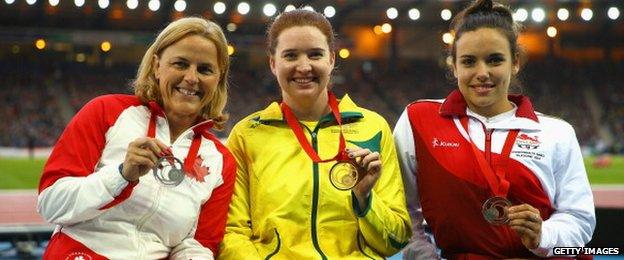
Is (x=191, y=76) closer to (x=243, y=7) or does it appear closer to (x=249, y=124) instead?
(x=249, y=124)

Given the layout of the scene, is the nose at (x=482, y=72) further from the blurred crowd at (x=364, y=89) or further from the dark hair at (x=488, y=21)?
the blurred crowd at (x=364, y=89)

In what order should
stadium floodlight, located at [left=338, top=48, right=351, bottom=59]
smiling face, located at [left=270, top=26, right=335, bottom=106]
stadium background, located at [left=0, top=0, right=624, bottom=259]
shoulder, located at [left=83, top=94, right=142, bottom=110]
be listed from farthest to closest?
stadium floodlight, located at [left=338, top=48, right=351, bottom=59] → stadium background, located at [left=0, top=0, right=624, bottom=259] → smiling face, located at [left=270, top=26, right=335, bottom=106] → shoulder, located at [left=83, top=94, right=142, bottom=110]

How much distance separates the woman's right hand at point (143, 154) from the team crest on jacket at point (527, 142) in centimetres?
140

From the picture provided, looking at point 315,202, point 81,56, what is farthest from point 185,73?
point 81,56

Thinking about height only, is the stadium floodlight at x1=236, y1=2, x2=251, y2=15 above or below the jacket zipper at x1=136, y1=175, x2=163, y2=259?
above

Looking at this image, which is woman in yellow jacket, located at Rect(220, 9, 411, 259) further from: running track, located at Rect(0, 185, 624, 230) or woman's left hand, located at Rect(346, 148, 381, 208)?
running track, located at Rect(0, 185, 624, 230)

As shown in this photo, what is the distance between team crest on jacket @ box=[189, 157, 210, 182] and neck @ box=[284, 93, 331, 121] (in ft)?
1.45

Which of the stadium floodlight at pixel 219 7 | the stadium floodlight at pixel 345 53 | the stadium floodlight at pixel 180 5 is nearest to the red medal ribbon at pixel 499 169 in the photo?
the stadium floodlight at pixel 219 7

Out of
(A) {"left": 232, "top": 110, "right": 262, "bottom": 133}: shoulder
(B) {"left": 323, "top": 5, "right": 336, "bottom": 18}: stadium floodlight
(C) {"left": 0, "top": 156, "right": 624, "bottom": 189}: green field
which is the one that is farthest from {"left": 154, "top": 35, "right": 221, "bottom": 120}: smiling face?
(B) {"left": 323, "top": 5, "right": 336, "bottom": 18}: stadium floodlight

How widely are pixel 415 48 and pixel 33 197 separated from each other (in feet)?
75.1

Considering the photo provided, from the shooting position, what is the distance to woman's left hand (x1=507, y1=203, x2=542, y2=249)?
2500 mm

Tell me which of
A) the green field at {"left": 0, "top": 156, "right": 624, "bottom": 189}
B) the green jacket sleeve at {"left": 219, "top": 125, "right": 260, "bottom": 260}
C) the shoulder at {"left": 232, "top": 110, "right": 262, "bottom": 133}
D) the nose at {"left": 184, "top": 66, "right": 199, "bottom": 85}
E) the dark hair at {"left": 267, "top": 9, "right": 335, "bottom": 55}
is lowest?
the green field at {"left": 0, "top": 156, "right": 624, "bottom": 189}

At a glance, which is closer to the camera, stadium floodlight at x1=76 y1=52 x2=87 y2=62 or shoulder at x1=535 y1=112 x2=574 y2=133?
shoulder at x1=535 y1=112 x2=574 y2=133

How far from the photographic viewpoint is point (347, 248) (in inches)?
110
